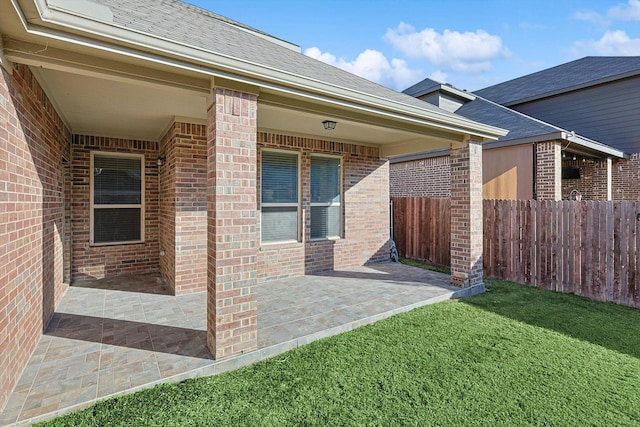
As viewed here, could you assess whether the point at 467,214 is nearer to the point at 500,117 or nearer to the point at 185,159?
the point at 185,159

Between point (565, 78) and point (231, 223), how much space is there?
593 inches

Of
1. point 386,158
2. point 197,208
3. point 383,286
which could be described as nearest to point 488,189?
point 386,158

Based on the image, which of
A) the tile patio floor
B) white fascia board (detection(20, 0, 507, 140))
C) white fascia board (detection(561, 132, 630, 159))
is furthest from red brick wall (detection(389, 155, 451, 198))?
white fascia board (detection(20, 0, 507, 140))

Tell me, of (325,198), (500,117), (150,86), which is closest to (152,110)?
(150,86)

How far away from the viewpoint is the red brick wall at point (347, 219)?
20.6 feet

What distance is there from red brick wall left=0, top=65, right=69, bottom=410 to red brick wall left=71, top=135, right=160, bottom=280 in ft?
5.36

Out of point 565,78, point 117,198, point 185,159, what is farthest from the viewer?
point 565,78

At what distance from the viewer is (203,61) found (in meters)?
2.90

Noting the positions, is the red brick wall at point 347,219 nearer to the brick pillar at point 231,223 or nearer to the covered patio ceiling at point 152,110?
the covered patio ceiling at point 152,110

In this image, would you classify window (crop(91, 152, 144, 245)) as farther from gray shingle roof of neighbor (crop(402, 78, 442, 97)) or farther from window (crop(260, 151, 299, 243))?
gray shingle roof of neighbor (crop(402, 78, 442, 97))

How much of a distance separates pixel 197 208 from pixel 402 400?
4130 mm

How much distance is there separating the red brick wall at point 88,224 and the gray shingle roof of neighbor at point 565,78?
13854 mm

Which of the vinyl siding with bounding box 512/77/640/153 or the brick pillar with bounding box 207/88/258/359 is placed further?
the vinyl siding with bounding box 512/77/640/153

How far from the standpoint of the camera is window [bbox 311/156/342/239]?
6.91 m
